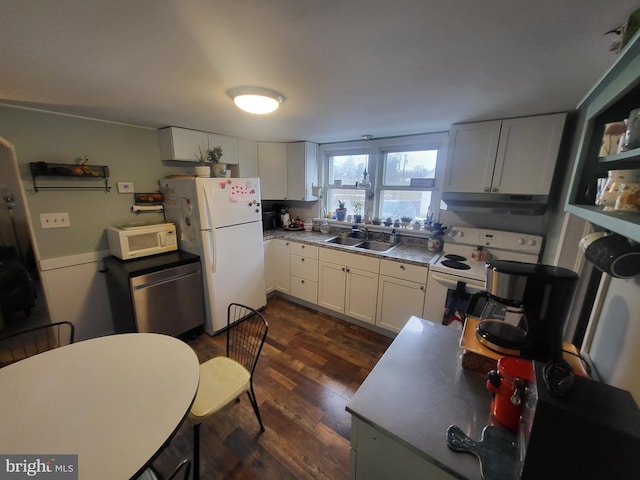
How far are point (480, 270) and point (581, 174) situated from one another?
136 centimetres

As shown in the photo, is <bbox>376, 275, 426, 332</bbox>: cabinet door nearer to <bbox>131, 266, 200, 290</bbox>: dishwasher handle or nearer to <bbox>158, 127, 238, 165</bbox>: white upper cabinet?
<bbox>131, 266, 200, 290</bbox>: dishwasher handle

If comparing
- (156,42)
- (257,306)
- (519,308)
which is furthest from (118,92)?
(519,308)

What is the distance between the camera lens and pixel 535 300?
0.95 meters

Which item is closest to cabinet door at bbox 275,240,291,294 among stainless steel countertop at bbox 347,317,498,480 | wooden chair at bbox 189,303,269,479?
wooden chair at bbox 189,303,269,479

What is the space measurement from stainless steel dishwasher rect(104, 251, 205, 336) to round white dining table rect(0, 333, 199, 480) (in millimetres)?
843

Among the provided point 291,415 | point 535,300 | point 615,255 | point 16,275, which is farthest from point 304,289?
point 16,275

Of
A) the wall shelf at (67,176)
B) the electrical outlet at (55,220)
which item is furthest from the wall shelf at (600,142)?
the electrical outlet at (55,220)

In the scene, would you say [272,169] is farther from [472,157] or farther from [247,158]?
[472,157]

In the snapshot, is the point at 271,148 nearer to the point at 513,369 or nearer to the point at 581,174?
the point at 581,174

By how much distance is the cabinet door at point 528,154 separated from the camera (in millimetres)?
1889

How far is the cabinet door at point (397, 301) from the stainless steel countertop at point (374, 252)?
0.23 meters

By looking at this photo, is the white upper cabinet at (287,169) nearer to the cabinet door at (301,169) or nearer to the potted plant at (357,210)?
the cabinet door at (301,169)

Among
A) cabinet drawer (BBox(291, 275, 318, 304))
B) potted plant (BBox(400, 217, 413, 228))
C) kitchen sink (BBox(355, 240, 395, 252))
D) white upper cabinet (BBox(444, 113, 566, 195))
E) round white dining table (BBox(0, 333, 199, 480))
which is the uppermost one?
white upper cabinet (BBox(444, 113, 566, 195))

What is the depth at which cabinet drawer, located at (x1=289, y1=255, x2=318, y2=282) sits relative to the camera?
306 centimetres
